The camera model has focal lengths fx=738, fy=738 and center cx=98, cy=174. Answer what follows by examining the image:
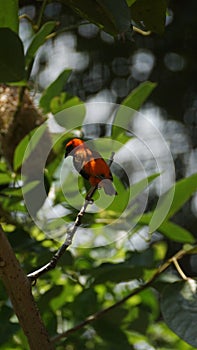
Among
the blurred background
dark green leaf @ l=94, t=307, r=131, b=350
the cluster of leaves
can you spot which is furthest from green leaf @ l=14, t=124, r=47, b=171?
the blurred background

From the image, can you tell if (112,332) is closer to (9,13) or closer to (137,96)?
(137,96)

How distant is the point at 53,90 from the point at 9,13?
333 millimetres

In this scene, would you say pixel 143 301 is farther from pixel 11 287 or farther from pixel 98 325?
pixel 11 287

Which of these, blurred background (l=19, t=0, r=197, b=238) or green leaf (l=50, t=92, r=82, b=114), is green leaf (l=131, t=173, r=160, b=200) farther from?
blurred background (l=19, t=0, r=197, b=238)

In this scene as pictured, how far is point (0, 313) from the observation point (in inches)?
31.6

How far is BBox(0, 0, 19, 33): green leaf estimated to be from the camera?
0.55 m

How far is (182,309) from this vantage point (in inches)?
24.2

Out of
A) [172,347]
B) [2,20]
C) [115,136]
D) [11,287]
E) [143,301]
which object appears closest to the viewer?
[11,287]

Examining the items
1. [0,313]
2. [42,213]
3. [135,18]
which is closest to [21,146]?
[42,213]

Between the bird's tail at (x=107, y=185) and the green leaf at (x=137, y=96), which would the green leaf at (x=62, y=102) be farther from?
the bird's tail at (x=107, y=185)

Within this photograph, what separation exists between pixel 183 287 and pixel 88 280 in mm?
214

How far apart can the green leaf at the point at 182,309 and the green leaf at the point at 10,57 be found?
23 cm

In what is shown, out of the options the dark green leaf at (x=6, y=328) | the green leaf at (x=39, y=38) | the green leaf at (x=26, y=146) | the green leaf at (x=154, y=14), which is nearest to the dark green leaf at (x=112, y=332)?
the dark green leaf at (x=6, y=328)

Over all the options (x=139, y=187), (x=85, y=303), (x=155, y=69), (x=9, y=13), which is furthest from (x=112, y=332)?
(x=155, y=69)
